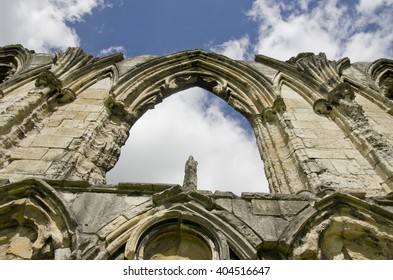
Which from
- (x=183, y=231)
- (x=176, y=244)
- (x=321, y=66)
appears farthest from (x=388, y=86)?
(x=176, y=244)

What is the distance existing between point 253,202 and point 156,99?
461cm

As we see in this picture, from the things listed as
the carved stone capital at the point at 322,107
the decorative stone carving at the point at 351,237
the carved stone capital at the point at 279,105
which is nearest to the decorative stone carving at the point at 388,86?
the carved stone capital at the point at 322,107

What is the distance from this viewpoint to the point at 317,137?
639 cm

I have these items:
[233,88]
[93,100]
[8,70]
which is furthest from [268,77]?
[8,70]

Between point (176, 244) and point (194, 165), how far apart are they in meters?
1.44

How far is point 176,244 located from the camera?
4230 millimetres

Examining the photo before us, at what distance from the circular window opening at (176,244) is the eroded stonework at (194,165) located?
14mm

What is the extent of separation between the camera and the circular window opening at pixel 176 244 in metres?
4.05

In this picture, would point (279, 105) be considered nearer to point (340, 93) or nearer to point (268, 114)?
point (268, 114)

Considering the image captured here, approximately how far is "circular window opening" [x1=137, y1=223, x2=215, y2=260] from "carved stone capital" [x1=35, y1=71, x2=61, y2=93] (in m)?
4.61

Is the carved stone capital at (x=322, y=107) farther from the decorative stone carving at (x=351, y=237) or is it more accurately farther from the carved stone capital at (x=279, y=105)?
the decorative stone carving at (x=351, y=237)

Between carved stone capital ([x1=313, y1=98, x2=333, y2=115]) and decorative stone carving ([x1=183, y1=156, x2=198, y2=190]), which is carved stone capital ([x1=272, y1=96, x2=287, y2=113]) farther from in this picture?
decorative stone carving ([x1=183, y1=156, x2=198, y2=190])
